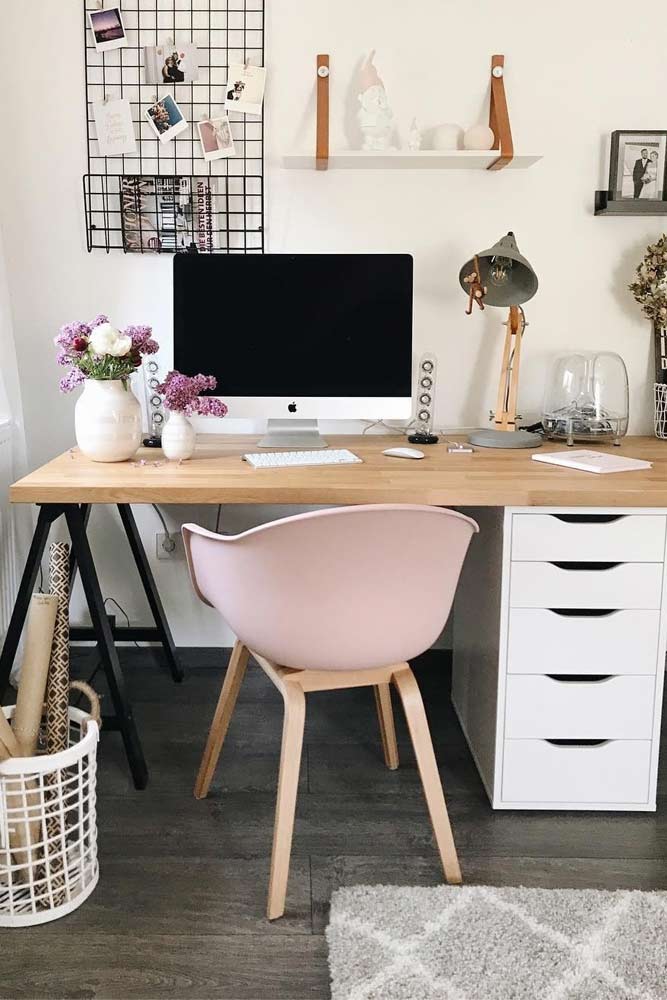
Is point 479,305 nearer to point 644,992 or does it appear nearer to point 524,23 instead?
point 524,23

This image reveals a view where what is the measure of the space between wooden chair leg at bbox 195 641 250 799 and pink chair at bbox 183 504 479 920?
22 centimetres

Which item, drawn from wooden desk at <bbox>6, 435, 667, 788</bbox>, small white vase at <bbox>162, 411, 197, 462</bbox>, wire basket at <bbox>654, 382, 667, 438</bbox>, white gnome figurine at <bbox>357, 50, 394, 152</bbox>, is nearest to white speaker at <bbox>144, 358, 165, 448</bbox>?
wooden desk at <bbox>6, 435, 667, 788</bbox>

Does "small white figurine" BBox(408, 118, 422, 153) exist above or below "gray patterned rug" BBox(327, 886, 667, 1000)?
above

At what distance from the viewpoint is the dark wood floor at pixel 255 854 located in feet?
5.02

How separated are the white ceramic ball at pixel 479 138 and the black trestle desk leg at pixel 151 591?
52.9 inches

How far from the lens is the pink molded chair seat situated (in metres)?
1.53

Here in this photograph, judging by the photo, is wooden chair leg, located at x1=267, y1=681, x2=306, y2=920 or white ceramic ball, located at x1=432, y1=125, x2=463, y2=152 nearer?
wooden chair leg, located at x1=267, y1=681, x2=306, y2=920

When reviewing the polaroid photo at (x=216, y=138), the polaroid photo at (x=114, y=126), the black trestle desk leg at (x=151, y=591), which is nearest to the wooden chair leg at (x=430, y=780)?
the black trestle desk leg at (x=151, y=591)

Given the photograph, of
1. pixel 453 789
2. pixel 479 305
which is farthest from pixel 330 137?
pixel 453 789

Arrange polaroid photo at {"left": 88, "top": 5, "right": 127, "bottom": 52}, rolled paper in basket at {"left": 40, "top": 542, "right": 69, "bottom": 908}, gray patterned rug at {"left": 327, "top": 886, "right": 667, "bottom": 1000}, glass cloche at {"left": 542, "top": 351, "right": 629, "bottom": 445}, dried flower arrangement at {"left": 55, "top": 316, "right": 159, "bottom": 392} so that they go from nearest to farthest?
gray patterned rug at {"left": 327, "top": 886, "right": 667, "bottom": 1000}
rolled paper in basket at {"left": 40, "top": 542, "right": 69, "bottom": 908}
dried flower arrangement at {"left": 55, "top": 316, "right": 159, "bottom": 392}
polaroid photo at {"left": 88, "top": 5, "right": 127, "bottom": 52}
glass cloche at {"left": 542, "top": 351, "right": 629, "bottom": 445}

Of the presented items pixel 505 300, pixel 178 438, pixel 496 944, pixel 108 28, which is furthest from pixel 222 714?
pixel 108 28

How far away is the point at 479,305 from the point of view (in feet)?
8.20

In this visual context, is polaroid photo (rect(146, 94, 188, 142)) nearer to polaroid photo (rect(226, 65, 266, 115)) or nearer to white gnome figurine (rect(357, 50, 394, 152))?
polaroid photo (rect(226, 65, 266, 115))

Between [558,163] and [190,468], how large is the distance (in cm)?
138
